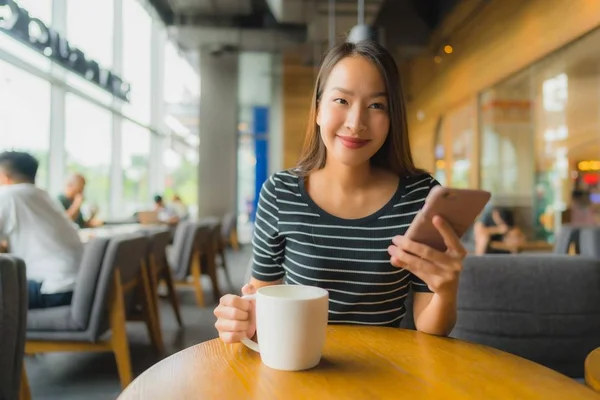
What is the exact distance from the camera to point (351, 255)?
1.10 meters

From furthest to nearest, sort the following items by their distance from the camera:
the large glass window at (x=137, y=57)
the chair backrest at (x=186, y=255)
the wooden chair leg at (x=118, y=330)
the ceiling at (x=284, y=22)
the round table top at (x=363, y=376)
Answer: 1. the large glass window at (x=137, y=57)
2. the ceiling at (x=284, y=22)
3. the chair backrest at (x=186, y=255)
4. the wooden chair leg at (x=118, y=330)
5. the round table top at (x=363, y=376)

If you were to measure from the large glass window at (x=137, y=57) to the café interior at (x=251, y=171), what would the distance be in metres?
0.07

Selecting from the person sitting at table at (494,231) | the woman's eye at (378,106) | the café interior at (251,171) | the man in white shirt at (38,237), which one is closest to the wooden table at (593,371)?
the café interior at (251,171)

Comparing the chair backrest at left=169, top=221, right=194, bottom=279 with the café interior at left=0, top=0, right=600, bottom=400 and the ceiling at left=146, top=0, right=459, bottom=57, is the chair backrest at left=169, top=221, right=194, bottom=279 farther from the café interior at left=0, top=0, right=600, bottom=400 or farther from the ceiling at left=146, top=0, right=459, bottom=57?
the ceiling at left=146, top=0, right=459, bottom=57

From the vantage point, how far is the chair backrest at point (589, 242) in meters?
3.11

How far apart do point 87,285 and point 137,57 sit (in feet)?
25.8

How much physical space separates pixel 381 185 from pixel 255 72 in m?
10.2

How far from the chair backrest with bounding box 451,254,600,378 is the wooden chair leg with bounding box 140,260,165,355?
2145 mm

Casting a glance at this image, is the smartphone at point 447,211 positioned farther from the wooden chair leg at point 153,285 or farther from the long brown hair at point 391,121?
the wooden chair leg at point 153,285

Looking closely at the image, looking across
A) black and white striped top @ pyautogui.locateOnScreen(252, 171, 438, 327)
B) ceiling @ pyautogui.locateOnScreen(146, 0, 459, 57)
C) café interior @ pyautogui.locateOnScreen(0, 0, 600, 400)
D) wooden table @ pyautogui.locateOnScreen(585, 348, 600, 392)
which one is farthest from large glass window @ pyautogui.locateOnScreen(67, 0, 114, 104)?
wooden table @ pyautogui.locateOnScreen(585, 348, 600, 392)

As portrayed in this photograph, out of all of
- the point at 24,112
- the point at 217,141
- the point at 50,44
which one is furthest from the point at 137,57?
the point at 24,112

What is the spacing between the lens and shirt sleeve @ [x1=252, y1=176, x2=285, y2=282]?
1195 mm

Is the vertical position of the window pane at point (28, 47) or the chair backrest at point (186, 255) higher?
the window pane at point (28, 47)

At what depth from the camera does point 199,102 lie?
10672mm
